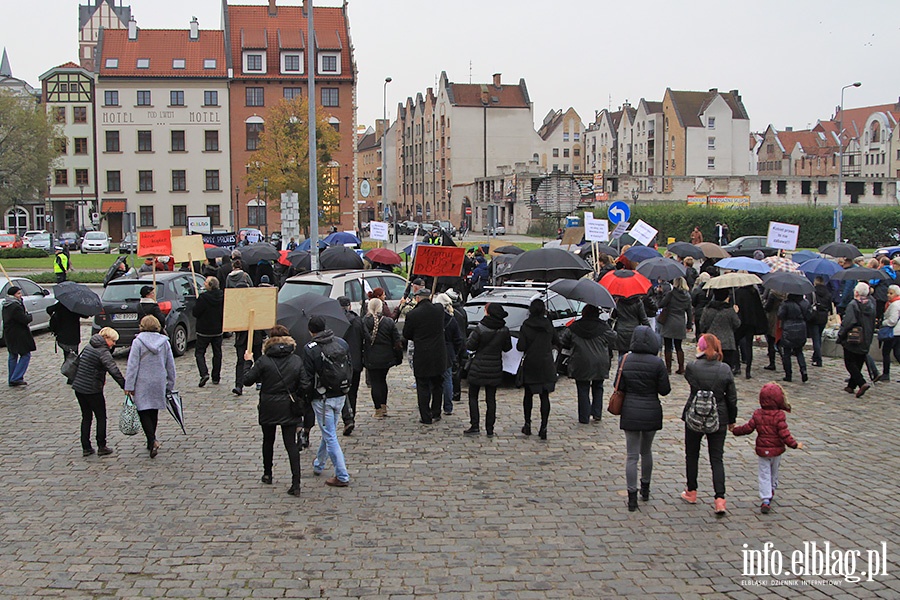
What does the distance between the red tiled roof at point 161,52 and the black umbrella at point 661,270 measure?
61834 millimetres

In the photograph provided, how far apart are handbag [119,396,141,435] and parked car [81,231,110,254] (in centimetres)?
5032

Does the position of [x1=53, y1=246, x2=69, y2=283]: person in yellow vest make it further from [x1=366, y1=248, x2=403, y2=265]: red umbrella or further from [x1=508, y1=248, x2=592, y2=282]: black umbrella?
[x1=508, y1=248, x2=592, y2=282]: black umbrella

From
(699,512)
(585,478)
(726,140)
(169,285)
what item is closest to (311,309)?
(585,478)

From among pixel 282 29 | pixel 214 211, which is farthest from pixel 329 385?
pixel 282 29

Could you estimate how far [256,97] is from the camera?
71188 mm

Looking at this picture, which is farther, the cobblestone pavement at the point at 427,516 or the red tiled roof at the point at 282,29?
the red tiled roof at the point at 282,29

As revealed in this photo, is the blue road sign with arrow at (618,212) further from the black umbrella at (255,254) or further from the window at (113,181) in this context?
the window at (113,181)

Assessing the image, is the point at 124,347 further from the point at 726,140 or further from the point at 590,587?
the point at 726,140

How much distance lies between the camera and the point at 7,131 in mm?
65062

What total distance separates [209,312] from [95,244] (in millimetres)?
46746

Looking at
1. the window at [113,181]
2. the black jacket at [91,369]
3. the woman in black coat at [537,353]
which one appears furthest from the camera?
the window at [113,181]

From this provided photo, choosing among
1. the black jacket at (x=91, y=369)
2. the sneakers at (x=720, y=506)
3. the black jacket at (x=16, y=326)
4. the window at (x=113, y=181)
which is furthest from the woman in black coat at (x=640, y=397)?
the window at (x=113, y=181)

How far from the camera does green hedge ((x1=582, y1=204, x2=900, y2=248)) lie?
60.9 meters

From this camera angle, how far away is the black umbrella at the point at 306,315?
33.6 feet
